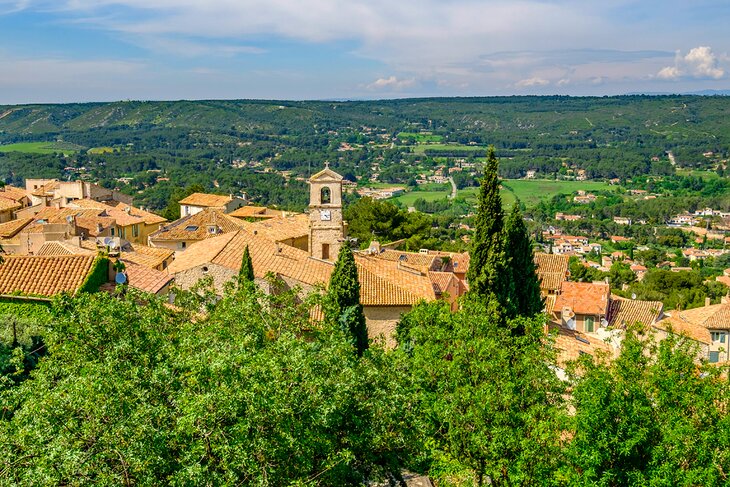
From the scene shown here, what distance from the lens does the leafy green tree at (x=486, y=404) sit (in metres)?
15.2

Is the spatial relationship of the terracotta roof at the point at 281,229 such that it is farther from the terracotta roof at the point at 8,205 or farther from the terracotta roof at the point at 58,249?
the terracotta roof at the point at 8,205

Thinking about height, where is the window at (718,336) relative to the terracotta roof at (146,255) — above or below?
below

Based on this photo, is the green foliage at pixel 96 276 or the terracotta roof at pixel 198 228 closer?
the green foliage at pixel 96 276

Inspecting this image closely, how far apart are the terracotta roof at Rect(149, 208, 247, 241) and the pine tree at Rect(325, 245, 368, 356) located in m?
23.2

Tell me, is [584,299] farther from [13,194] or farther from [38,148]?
[38,148]

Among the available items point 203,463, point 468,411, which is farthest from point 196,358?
point 468,411

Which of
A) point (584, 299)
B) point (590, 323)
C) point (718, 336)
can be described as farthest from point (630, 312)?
point (718, 336)

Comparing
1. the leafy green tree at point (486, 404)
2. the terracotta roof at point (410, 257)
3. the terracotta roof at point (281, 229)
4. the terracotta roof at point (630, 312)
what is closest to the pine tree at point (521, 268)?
the terracotta roof at point (630, 312)

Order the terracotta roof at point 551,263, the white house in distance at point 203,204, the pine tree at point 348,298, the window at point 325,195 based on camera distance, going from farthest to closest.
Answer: the white house in distance at point 203,204, the terracotta roof at point 551,263, the window at point 325,195, the pine tree at point 348,298

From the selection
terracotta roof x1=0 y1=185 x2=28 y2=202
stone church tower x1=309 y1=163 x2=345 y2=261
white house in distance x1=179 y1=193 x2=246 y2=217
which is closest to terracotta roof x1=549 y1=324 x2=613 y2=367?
stone church tower x1=309 y1=163 x2=345 y2=261

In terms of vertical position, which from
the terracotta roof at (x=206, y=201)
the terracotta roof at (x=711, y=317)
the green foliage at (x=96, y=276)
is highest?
the green foliage at (x=96, y=276)

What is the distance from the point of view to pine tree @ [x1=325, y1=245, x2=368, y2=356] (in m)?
24.7

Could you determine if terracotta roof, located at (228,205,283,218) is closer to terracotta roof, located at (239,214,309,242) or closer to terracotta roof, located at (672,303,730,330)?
terracotta roof, located at (239,214,309,242)

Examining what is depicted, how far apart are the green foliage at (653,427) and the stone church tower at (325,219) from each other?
19081 mm
